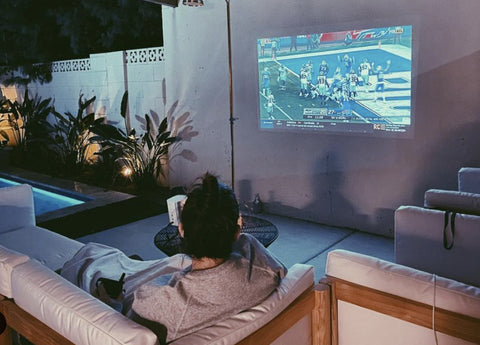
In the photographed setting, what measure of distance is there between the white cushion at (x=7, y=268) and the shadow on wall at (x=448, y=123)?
2994 mm

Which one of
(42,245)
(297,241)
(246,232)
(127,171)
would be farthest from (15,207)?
(127,171)

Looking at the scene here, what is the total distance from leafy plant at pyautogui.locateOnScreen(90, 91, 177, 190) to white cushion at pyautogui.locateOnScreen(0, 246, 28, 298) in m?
3.52

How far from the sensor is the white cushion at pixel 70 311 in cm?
122

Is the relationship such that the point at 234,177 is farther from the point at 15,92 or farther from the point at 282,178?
the point at 15,92

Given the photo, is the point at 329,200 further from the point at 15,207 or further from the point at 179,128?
the point at 15,207

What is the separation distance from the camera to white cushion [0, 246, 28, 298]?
5.42ft

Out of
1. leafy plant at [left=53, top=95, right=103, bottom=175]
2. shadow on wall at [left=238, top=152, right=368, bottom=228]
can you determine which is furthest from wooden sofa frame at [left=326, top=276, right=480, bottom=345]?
leafy plant at [left=53, top=95, right=103, bottom=175]

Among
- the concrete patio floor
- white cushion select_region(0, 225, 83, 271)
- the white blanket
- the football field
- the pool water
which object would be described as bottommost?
the concrete patio floor

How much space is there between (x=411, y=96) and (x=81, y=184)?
4083 mm

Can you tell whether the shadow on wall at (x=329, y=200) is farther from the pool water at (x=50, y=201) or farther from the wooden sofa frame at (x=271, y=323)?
the pool water at (x=50, y=201)

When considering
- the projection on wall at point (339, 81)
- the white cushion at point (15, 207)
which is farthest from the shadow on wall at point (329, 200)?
the white cushion at point (15, 207)

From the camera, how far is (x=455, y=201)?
100 inches

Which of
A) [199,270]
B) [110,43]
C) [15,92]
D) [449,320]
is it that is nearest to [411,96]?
[449,320]

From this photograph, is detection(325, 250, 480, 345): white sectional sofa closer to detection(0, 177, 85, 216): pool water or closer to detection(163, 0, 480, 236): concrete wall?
detection(163, 0, 480, 236): concrete wall
